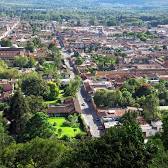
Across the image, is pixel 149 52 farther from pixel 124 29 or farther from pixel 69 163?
pixel 69 163

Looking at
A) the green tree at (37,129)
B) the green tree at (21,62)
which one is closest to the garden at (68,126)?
the green tree at (37,129)

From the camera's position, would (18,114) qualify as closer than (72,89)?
Yes

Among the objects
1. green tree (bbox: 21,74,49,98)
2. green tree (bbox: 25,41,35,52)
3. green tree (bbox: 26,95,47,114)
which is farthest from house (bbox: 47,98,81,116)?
green tree (bbox: 25,41,35,52)

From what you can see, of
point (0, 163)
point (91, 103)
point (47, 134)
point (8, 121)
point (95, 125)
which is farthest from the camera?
point (91, 103)

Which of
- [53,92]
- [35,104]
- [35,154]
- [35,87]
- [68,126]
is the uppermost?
[35,154]

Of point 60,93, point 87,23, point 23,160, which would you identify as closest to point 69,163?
point 23,160

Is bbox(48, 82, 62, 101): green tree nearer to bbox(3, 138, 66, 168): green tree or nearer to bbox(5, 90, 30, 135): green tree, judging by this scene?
bbox(5, 90, 30, 135): green tree

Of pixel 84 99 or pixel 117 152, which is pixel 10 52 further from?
pixel 117 152

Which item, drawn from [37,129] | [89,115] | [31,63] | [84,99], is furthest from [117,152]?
[31,63]

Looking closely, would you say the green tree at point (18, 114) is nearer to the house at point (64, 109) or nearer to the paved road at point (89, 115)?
the paved road at point (89, 115)

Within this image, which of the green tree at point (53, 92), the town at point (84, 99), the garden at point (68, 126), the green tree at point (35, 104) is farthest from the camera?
the green tree at point (53, 92)

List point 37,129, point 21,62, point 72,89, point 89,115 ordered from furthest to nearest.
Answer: point 21,62 → point 72,89 → point 89,115 → point 37,129
